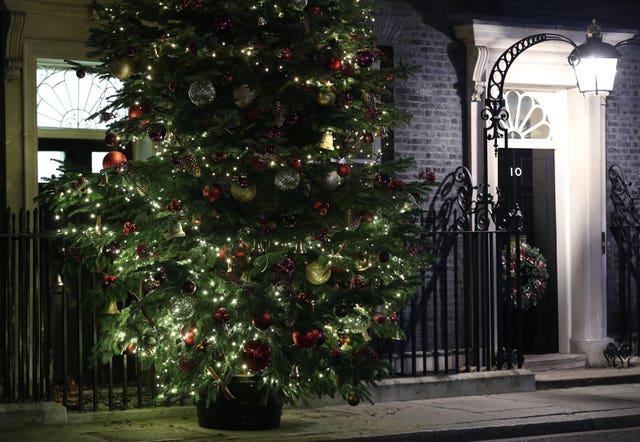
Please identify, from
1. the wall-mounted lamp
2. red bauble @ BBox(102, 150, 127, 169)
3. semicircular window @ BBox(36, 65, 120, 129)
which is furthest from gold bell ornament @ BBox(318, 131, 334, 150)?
the wall-mounted lamp

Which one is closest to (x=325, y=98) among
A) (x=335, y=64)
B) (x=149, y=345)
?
(x=335, y=64)

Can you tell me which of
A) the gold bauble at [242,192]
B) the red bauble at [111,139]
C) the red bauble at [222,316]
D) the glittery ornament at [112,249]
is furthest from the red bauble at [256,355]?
the red bauble at [111,139]

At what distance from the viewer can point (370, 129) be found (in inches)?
450

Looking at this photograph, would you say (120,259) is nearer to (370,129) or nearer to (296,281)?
(296,281)

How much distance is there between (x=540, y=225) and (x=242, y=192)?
20.4ft

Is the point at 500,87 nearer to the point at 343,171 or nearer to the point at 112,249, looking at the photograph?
the point at 343,171

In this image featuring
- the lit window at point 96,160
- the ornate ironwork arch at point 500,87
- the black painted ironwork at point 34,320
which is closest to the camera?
the black painted ironwork at point 34,320

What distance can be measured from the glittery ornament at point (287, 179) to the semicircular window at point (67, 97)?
328 centimetres

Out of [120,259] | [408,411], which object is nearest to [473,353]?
[408,411]

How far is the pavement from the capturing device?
10.8 m

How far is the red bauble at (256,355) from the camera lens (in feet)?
33.1

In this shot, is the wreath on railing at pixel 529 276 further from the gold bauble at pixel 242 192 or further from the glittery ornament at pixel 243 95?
the glittery ornament at pixel 243 95

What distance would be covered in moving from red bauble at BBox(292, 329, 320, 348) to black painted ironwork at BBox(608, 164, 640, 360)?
6.59 meters

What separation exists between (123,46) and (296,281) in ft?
7.90
